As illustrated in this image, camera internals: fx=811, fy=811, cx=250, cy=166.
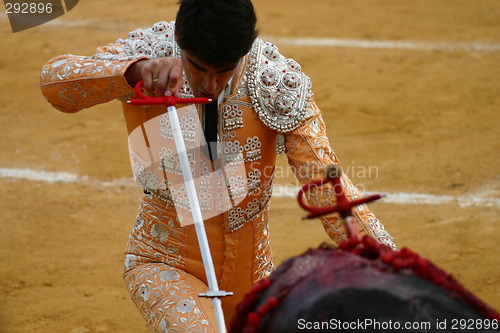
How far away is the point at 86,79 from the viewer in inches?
114

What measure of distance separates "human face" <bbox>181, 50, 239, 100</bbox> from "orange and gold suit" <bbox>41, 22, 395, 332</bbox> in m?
0.17

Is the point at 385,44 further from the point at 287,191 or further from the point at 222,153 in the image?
the point at 222,153

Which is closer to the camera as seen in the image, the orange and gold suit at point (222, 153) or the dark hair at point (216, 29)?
the dark hair at point (216, 29)

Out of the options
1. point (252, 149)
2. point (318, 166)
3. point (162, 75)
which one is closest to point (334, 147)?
point (252, 149)

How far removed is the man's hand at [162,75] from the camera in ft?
8.64

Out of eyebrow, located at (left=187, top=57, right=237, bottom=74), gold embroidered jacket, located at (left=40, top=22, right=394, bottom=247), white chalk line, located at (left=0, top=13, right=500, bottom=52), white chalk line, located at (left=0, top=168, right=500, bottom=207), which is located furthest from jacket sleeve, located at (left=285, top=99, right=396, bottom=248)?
white chalk line, located at (left=0, top=13, right=500, bottom=52)

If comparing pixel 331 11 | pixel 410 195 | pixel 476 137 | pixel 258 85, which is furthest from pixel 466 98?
pixel 258 85

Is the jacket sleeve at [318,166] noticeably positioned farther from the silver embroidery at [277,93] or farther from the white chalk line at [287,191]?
the white chalk line at [287,191]

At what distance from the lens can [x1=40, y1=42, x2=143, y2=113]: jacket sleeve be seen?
112 inches

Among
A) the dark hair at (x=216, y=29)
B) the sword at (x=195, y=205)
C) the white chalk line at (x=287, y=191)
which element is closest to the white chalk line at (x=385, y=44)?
the white chalk line at (x=287, y=191)

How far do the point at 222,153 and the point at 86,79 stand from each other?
1.91 feet

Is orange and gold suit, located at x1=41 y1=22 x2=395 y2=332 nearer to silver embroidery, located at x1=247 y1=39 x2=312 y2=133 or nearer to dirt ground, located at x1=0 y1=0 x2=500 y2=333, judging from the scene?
silver embroidery, located at x1=247 y1=39 x2=312 y2=133

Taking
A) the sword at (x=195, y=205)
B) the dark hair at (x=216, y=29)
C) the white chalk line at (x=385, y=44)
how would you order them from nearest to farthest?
the sword at (x=195, y=205) < the dark hair at (x=216, y=29) < the white chalk line at (x=385, y=44)

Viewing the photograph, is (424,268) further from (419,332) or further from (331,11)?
(331,11)
